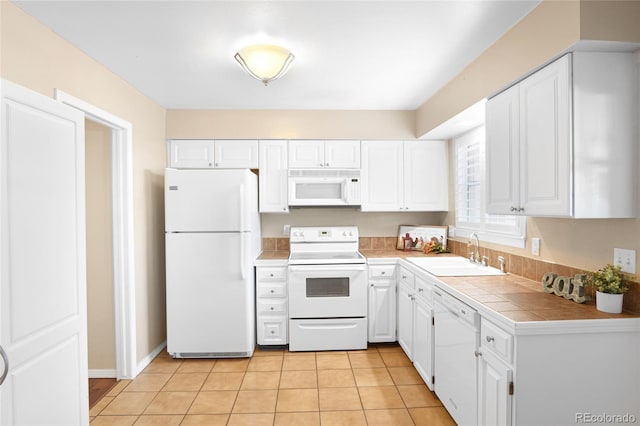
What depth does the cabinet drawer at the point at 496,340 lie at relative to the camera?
4.91 feet

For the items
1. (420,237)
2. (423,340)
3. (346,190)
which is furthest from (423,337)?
(346,190)

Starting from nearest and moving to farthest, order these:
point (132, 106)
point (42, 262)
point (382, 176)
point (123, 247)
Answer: point (42, 262) < point (123, 247) < point (132, 106) < point (382, 176)

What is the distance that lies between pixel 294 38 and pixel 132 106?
163cm

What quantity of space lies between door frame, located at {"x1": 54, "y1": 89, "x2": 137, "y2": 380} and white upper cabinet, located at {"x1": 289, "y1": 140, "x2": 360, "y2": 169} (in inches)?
59.5

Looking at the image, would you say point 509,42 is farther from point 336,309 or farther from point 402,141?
point 336,309

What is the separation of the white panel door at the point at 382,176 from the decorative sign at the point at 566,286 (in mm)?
1821

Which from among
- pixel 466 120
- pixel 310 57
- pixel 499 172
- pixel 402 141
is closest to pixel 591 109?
pixel 499 172

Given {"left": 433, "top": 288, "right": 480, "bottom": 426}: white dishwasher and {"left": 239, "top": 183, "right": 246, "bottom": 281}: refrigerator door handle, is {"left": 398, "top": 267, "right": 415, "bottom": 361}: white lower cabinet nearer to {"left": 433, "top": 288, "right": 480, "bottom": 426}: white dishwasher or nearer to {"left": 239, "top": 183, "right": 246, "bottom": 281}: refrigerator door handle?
{"left": 433, "top": 288, "right": 480, "bottom": 426}: white dishwasher

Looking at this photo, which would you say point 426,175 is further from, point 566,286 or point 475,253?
point 566,286

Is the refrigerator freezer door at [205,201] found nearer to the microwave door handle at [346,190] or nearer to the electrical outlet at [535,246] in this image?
the microwave door handle at [346,190]

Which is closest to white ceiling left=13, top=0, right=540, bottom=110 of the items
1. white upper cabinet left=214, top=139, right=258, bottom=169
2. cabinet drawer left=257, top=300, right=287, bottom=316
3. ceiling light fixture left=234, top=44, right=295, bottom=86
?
ceiling light fixture left=234, top=44, right=295, bottom=86

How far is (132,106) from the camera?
2836 mm

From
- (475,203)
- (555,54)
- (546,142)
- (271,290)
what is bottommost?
(271,290)

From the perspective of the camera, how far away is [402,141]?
3631 millimetres
